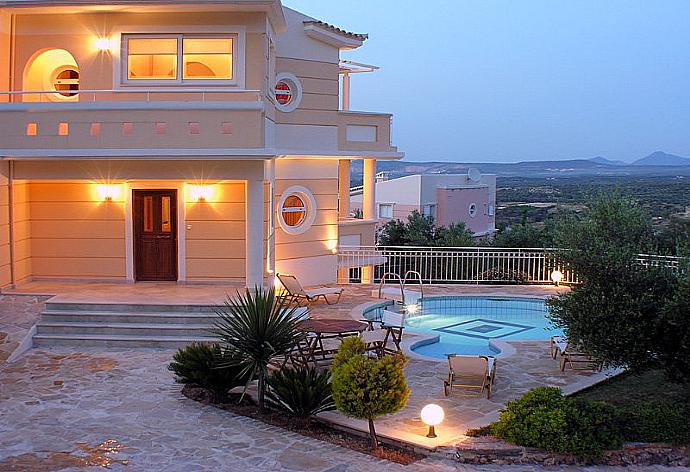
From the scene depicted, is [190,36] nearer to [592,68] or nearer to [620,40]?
[620,40]

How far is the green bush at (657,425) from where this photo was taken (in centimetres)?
858

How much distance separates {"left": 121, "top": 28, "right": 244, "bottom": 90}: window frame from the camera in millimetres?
15086

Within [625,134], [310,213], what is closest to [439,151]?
[625,134]

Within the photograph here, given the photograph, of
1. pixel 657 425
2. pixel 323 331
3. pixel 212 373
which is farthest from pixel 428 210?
pixel 657 425

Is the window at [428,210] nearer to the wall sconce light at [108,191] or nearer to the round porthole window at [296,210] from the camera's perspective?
the round porthole window at [296,210]

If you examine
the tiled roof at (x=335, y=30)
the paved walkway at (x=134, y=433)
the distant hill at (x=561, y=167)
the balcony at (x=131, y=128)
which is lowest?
the paved walkway at (x=134, y=433)

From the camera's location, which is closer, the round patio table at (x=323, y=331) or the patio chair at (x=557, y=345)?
the round patio table at (x=323, y=331)

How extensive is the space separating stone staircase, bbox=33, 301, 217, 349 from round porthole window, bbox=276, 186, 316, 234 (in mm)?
4822

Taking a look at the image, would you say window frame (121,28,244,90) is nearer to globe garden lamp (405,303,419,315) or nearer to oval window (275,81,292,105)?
oval window (275,81,292,105)

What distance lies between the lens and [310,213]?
1869 cm

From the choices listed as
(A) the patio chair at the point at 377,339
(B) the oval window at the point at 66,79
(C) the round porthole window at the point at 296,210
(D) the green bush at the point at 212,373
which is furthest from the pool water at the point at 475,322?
(B) the oval window at the point at 66,79

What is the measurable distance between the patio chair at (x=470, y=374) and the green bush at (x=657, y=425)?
2.01 m

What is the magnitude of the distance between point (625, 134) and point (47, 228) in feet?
229

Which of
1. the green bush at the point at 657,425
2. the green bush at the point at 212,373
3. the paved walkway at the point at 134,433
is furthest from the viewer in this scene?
the green bush at the point at 212,373
